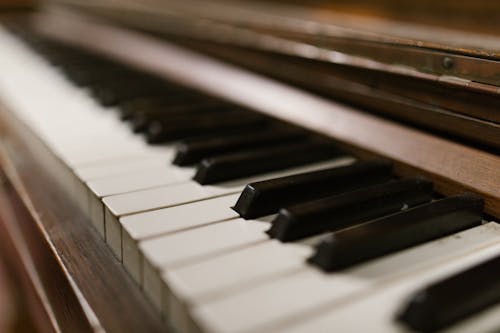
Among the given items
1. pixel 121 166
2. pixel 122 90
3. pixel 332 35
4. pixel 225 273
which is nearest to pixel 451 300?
pixel 225 273

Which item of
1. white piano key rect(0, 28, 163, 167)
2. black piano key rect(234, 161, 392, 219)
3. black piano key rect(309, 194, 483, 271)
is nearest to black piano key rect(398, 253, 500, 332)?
black piano key rect(309, 194, 483, 271)

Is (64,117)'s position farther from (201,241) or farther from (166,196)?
(201,241)

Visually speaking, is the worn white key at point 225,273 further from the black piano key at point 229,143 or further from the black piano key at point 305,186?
the black piano key at point 229,143

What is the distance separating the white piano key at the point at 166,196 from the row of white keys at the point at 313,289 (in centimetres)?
25

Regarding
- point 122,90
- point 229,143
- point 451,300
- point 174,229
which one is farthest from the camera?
point 122,90

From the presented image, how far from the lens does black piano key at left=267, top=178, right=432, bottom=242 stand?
32.2 inches

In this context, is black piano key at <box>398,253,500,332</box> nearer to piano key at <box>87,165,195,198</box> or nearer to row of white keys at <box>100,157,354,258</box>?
row of white keys at <box>100,157,354,258</box>

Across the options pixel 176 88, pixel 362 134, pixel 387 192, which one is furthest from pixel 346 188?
pixel 176 88

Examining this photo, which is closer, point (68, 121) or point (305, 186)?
point (305, 186)

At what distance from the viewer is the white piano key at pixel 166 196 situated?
0.93 meters

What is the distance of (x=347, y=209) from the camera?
0.87 meters

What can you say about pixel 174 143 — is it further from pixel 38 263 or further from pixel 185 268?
pixel 185 268

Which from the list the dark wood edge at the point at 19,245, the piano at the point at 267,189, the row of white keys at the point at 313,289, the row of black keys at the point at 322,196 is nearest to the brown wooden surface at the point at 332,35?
the piano at the point at 267,189

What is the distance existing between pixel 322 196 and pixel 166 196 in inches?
10.6
